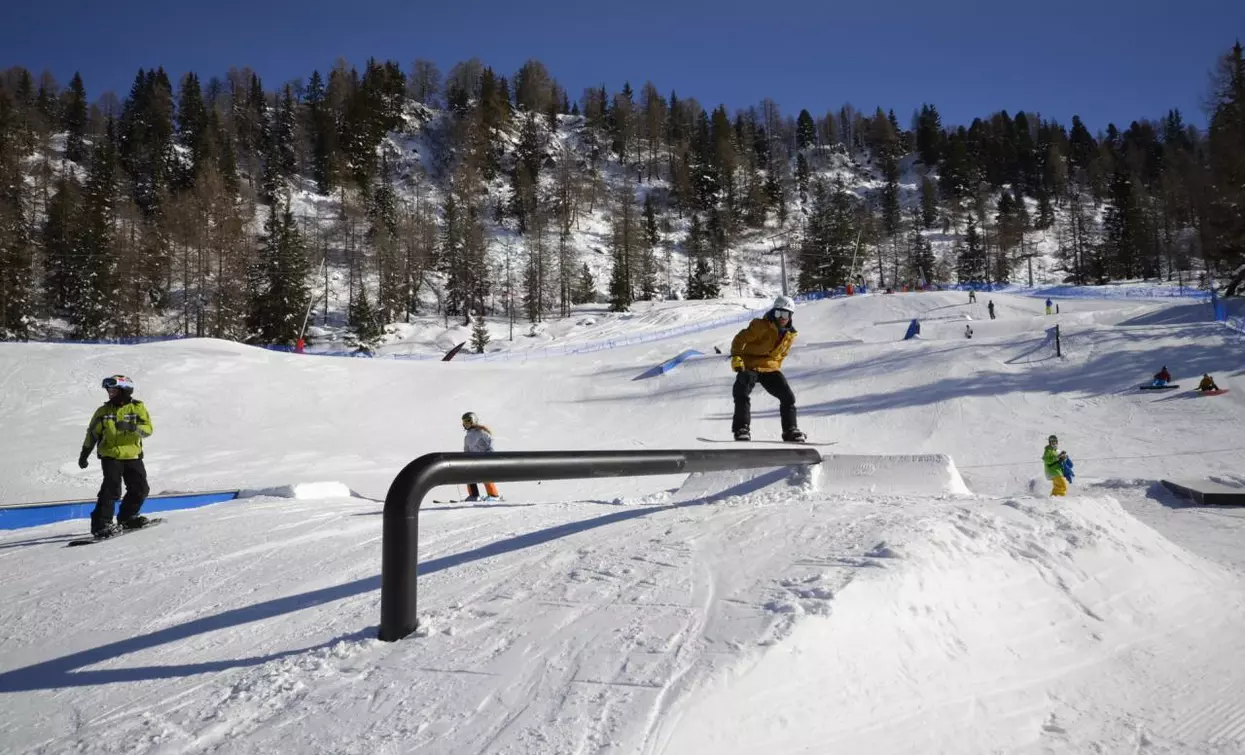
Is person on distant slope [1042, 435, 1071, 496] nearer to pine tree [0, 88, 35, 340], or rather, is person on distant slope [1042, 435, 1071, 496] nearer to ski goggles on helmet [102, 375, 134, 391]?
ski goggles on helmet [102, 375, 134, 391]

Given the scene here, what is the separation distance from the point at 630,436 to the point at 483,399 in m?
6.95

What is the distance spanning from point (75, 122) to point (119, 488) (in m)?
101

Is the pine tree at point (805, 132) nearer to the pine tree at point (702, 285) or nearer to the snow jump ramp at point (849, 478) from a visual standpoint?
the pine tree at point (702, 285)

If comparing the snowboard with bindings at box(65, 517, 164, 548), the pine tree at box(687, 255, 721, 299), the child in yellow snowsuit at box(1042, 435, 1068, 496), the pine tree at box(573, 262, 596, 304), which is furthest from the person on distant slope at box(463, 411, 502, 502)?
the pine tree at box(687, 255, 721, 299)

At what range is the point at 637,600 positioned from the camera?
2545mm

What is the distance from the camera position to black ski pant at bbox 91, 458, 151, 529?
6242 millimetres

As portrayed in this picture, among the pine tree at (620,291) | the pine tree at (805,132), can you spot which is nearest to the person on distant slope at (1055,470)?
the pine tree at (620,291)

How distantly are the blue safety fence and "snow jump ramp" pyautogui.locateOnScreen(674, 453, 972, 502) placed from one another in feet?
26.8

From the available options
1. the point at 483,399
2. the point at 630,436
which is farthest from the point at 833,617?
the point at 483,399

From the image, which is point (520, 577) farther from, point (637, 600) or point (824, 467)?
point (824, 467)

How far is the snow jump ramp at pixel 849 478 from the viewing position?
19.7ft

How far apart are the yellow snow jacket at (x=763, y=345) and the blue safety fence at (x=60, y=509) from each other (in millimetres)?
8469

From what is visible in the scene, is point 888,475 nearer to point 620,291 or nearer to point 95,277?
point 620,291

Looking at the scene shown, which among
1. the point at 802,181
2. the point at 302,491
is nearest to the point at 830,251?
the point at 802,181
